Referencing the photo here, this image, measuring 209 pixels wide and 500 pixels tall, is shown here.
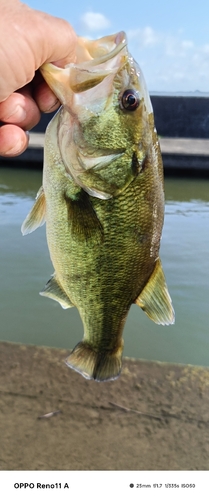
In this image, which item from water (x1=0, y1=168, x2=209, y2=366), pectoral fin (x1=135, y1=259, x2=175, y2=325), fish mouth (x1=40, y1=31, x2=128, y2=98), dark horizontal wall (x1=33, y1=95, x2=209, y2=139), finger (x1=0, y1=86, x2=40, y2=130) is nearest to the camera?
fish mouth (x1=40, y1=31, x2=128, y2=98)

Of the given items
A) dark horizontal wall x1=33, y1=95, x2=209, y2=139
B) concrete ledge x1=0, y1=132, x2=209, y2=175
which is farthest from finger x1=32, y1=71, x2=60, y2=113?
dark horizontal wall x1=33, y1=95, x2=209, y2=139

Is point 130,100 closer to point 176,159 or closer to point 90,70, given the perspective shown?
point 90,70

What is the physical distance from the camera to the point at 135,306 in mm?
4266

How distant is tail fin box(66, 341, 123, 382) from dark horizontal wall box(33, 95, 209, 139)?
12.3 m

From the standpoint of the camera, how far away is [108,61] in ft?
4.26

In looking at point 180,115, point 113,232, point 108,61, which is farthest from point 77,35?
point 180,115

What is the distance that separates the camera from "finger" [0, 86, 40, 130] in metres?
1.56

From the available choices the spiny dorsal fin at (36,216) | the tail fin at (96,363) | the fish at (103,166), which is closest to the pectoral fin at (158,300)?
the fish at (103,166)

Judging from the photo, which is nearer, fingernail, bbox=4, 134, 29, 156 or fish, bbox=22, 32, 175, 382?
fish, bbox=22, 32, 175, 382

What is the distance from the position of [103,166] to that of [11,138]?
45 cm

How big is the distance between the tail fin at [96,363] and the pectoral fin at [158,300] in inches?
9.3

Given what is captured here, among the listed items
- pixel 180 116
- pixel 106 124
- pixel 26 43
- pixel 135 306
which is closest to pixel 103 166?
pixel 106 124

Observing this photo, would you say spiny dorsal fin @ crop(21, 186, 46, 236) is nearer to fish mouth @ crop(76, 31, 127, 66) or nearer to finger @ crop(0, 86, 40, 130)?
finger @ crop(0, 86, 40, 130)

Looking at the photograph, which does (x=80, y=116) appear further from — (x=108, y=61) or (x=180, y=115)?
(x=180, y=115)
